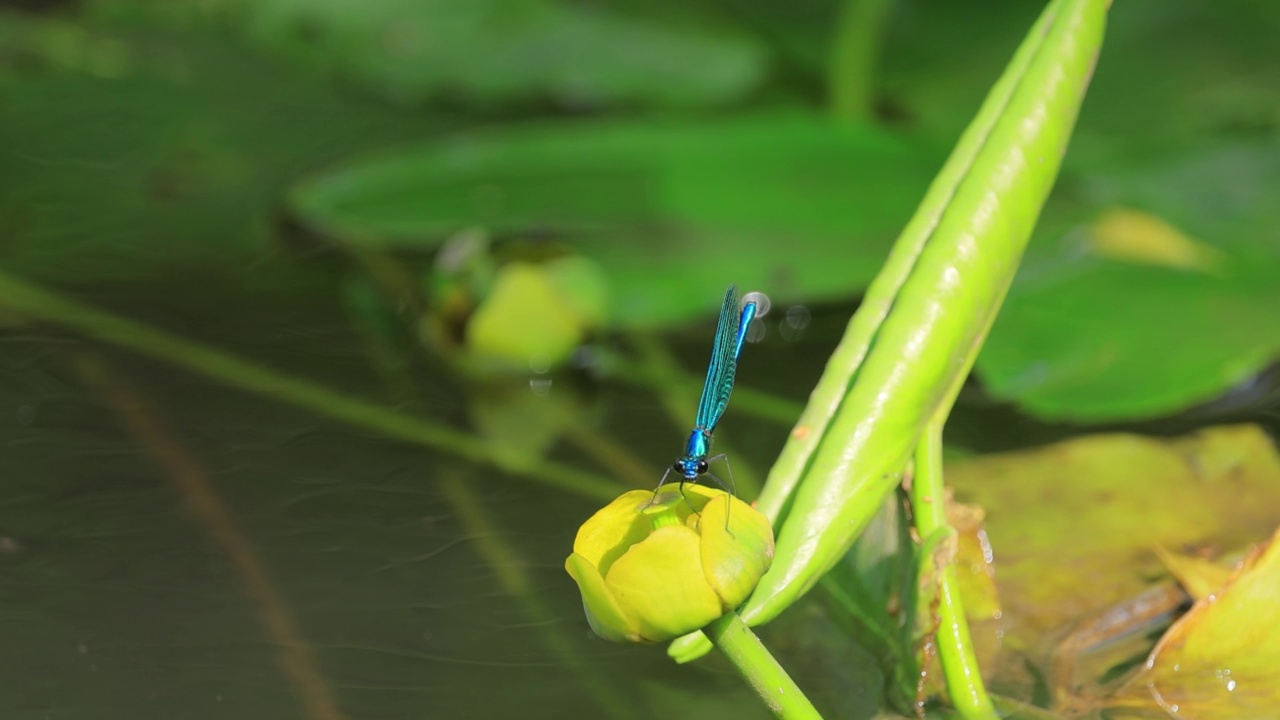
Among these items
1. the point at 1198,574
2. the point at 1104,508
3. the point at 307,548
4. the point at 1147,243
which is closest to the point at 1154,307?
the point at 1147,243

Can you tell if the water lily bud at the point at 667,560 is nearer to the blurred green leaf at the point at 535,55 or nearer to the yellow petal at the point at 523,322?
the yellow petal at the point at 523,322

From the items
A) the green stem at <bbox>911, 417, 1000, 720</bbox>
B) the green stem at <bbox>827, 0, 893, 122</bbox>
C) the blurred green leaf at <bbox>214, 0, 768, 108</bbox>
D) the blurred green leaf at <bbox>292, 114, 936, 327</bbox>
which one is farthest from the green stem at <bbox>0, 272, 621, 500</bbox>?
the green stem at <bbox>827, 0, 893, 122</bbox>

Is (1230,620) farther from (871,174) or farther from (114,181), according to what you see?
(114,181)

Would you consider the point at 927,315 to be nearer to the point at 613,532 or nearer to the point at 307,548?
the point at 613,532

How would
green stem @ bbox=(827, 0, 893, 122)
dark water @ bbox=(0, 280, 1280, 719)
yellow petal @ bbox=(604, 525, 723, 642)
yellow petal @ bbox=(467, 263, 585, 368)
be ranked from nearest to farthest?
yellow petal @ bbox=(604, 525, 723, 642) < dark water @ bbox=(0, 280, 1280, 719) < yellow petal @ bbox=(467, 263, 585, 368) < green stem @ bbox=(827, 0, 893, 122)

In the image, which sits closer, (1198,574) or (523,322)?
(1198,574)

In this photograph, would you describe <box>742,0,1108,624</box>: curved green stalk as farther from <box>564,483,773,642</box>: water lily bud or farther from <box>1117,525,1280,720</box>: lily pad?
<box>1117,525,1280,720</box>: lily pad
